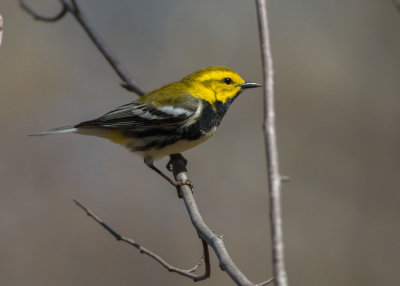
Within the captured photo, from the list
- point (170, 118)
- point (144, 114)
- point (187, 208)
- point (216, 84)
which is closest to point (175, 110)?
point (170, 118)

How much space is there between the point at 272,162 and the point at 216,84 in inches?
145

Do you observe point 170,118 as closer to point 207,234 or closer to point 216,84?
point 216,84

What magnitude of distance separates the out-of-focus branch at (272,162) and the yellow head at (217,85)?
333cm

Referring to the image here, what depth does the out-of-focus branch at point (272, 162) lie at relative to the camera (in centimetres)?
160

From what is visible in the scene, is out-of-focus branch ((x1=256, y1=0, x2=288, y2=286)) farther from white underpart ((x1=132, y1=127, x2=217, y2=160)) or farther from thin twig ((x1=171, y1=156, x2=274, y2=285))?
white underpart ((x1=132, y1=127, x2=217, y2=160))

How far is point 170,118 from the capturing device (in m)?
4.99

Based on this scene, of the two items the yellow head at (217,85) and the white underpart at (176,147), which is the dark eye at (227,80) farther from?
the white underpart at (176,147)

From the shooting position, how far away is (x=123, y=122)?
5066mm

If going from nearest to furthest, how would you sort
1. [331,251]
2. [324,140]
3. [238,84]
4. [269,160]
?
1. [269,160]
2. [238,84]
3. [331,251]
4. [324,140]

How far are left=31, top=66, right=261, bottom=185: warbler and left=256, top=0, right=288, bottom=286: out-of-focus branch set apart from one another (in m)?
2.94

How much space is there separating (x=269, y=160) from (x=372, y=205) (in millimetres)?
6782

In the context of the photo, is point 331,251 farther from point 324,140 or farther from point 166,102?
point 166,102

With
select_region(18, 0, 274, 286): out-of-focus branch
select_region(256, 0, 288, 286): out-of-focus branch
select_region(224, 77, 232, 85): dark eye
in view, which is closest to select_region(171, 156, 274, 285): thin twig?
select_region(18, 0, 274, 286): out-of-focus branch

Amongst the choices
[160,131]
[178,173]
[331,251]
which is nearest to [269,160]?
[178,173]
